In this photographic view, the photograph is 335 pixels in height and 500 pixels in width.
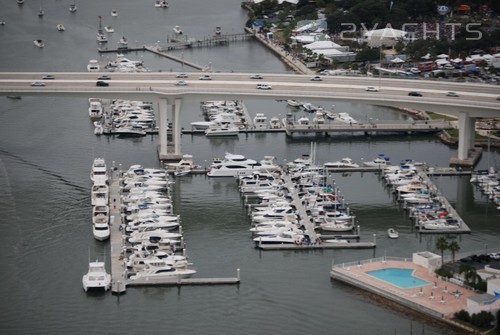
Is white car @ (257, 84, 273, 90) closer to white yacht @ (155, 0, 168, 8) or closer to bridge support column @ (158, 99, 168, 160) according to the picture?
bridge support column @ (158, 99, 168, 160)

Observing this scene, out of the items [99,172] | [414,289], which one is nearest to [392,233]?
[414,289]

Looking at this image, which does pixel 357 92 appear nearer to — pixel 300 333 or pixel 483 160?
pixel 483 160

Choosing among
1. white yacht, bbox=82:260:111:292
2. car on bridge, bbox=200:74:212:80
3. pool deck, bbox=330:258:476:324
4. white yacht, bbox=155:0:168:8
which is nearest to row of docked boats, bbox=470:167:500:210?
pool deck, bbox=330:258:476:324

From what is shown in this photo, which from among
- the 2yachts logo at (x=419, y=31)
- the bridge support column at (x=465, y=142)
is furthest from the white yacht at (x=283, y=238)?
the 2yachts logo at (x=419, y=31)

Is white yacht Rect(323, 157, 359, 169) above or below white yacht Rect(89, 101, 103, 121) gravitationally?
below

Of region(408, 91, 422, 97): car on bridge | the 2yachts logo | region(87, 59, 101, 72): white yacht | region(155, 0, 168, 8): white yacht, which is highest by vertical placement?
region(155, 0, 168, 8): white yacht

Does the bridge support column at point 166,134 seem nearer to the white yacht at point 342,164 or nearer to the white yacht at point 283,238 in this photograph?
the white yacht at point 342,164

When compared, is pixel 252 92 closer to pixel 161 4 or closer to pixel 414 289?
pixel 414 289

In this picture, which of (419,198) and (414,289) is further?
(419,198)
